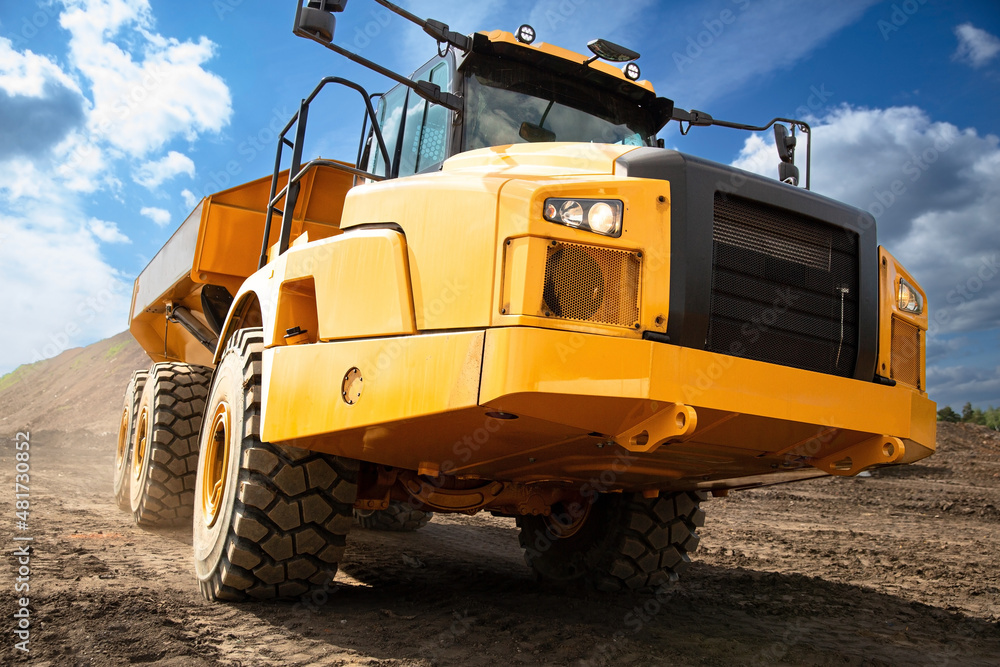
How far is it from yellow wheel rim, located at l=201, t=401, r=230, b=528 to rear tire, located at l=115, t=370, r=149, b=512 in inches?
142

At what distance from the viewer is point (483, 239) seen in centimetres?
263

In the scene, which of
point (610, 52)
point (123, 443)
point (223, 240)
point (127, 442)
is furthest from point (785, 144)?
point (123, 443)

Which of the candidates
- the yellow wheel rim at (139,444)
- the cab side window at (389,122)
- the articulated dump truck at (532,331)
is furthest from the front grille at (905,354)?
the yellow wheel rim at (139,444)

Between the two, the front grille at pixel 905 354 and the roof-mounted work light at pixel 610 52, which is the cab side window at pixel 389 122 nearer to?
the roof-mounted work light at pixel 610 52

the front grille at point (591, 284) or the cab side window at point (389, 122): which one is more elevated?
the cab side window at point (389, 122)

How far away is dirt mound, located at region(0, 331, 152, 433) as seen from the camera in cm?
2900

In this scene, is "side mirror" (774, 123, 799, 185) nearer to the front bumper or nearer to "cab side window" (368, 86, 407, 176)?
the front bumper

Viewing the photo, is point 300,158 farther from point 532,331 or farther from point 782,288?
point 782,288

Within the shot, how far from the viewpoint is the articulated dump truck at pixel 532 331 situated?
2568 millimetres

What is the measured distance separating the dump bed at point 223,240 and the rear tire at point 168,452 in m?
0.57

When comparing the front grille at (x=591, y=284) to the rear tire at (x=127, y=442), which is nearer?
the front grille at (x=591, y=284)

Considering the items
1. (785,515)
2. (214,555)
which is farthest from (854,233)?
(785,515)

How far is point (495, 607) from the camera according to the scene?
4.08 metres

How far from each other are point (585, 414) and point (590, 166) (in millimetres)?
1032
